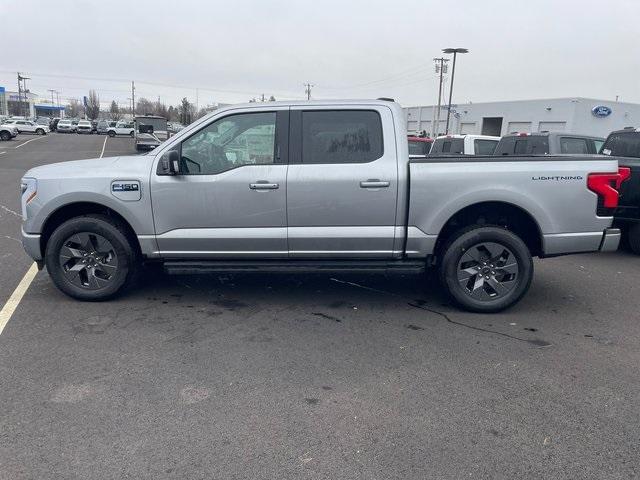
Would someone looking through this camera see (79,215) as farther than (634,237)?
No

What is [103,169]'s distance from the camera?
211 inches

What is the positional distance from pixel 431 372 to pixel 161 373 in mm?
1998

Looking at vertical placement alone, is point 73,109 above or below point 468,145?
above

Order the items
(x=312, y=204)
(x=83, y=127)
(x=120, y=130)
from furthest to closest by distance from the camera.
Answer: (x=83, y=127)
(x=120, y=130)
(x=312, y=204)

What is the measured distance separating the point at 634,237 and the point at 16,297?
8.30 metres

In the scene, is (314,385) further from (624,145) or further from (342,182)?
(624,145)

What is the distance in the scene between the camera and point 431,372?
4102mm

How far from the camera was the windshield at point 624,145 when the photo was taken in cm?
868

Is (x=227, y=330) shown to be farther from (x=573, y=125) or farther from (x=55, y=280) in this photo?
(x=573, y=125)

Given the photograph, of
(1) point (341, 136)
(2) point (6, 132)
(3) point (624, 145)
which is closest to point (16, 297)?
(1) point (341, 136)

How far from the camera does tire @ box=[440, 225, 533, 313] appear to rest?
533cm

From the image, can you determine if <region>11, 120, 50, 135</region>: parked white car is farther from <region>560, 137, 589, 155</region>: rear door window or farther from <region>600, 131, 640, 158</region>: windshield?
<region>600, 131, 640, 158</region>: windshield

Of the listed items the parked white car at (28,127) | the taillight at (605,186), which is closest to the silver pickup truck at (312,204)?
the taillight at (605,186)

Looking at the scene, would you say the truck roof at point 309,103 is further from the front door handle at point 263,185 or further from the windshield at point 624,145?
the windshield at point 624,145
